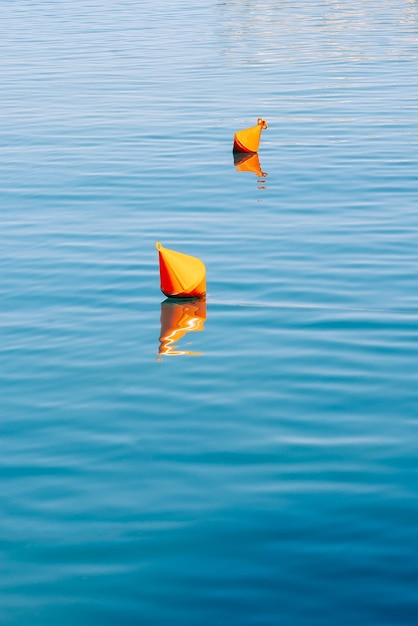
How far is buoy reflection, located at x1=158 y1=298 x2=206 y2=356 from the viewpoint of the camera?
400 inches

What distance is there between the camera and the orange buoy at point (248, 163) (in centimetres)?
1772

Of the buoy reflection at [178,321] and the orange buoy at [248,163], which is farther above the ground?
the orange buoy at [248,163]

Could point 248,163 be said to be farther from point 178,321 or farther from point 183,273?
point 178,321

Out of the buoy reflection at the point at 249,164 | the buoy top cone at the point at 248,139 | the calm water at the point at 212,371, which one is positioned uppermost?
the buoy top cone at the point at 248,139

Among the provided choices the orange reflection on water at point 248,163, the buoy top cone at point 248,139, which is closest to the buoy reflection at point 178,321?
the orange reflection on water at point 248,163

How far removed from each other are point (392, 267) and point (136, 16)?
3308 cm

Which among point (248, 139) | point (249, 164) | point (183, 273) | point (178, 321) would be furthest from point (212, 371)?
point (248, 139)

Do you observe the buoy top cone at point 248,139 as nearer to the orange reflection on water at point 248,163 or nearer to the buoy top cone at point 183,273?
the orange reflection on water at point 248,163

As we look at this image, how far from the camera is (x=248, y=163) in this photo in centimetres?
1825

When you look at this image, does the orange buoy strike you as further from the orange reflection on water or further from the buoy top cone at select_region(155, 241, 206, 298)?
the buoy top cone at select_region(155, 241, 206, 298)

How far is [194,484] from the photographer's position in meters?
7.41

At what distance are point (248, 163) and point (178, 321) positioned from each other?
7966 mm

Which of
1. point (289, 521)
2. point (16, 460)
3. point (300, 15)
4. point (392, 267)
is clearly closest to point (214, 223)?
point (392, 267)

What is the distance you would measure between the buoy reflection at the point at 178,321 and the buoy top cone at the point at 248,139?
25.3 ft
